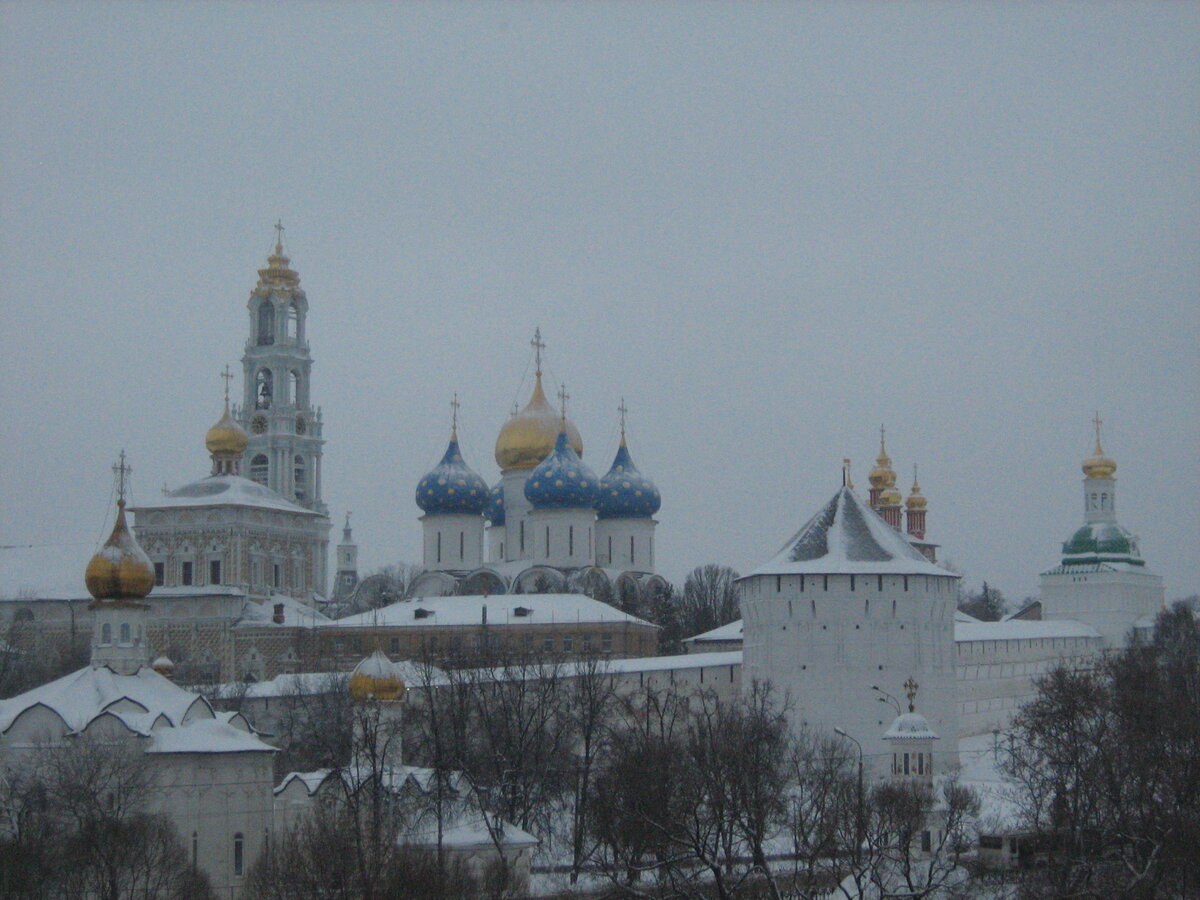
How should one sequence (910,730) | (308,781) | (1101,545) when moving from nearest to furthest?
(308,781) < (910,730) < (1101,545)

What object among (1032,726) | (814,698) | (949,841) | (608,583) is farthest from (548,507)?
(949,841)

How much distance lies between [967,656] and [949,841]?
13.0 metres

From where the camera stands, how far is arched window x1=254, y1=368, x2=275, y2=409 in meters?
55.4

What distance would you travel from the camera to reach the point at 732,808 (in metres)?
24.1

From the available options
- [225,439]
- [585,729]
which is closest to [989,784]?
[585,729]

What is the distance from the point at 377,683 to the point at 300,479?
28.1 metres

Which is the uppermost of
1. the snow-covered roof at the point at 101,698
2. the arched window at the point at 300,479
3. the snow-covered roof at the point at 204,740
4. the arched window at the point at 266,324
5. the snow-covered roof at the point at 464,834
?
the arched window at the point at 266,324

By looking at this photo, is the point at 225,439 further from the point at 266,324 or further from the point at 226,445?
the point at 266,324

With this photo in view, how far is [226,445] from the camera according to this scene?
50.0m

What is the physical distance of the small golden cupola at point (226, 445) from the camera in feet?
164

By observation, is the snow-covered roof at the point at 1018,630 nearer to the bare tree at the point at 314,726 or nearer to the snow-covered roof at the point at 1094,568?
the snow-covered roof at the point at 1094,568

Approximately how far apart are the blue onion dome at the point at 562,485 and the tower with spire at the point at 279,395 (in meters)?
8.35

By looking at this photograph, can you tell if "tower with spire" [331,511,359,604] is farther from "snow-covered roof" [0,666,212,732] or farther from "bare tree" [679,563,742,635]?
"snow-covered roof" [0,666,212,732]

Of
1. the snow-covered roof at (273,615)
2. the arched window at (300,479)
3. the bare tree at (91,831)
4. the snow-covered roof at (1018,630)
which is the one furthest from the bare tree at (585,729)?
the arched window at (300,479)
